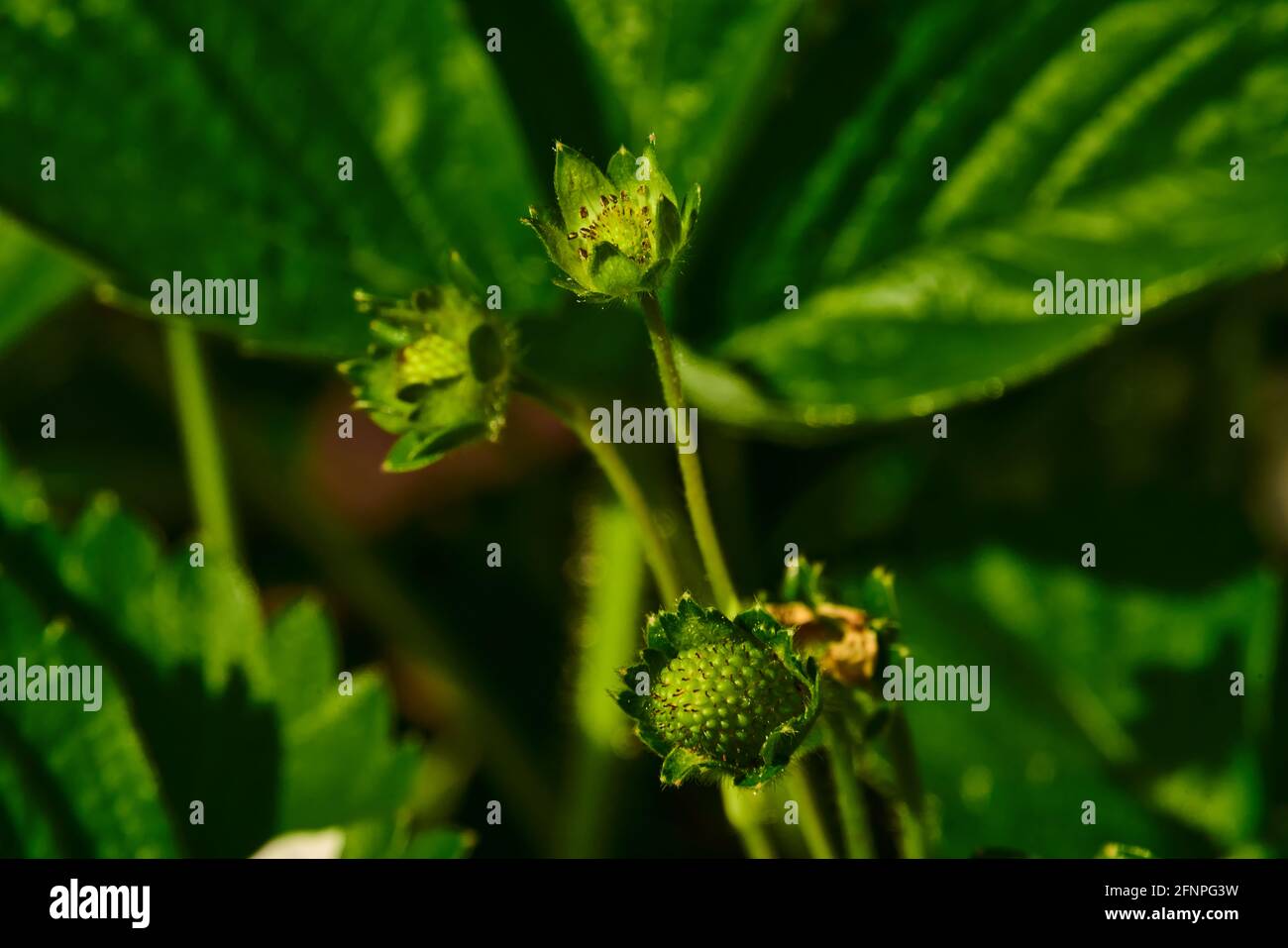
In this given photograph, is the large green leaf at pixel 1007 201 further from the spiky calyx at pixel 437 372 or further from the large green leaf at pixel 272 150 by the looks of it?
the spiky calyx at pixel 437 372

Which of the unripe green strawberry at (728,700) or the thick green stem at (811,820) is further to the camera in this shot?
the thick green stem at (811,820)

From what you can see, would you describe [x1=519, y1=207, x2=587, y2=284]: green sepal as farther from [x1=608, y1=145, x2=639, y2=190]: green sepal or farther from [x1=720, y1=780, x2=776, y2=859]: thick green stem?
[x1=720, y1=780, x2=776, y2=859]: thick green stem

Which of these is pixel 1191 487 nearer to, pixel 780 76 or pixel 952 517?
pixel 952 517

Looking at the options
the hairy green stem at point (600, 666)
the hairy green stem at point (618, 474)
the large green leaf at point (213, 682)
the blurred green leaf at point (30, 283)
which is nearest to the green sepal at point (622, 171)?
the hairy green stem at point (618, 474)

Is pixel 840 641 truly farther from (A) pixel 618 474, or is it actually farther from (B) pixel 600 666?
(B) pixel 600 666

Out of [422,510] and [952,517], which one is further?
[422,510]
